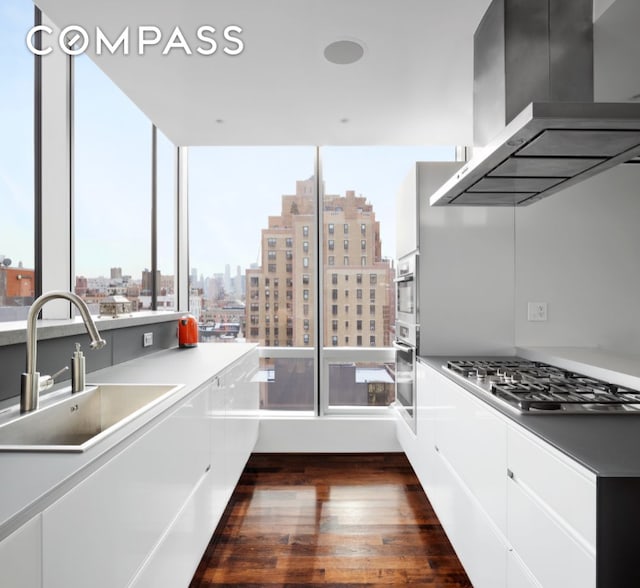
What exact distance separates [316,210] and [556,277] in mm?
1852

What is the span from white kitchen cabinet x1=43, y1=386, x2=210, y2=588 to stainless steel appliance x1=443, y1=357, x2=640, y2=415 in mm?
1065

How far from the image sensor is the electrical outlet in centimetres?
247

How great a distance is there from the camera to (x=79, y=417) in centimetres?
143

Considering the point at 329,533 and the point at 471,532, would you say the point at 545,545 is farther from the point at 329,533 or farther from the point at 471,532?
the point at 329,533

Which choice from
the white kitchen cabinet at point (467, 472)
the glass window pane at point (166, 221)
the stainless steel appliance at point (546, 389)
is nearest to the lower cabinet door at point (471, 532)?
the white kitchen cabinet at point (467, 472)

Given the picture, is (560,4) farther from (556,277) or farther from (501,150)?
(556,277)

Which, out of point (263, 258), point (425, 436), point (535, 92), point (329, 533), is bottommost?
point (329, 533)

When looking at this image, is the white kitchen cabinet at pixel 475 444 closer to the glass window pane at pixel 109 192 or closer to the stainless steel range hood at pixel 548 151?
the stainless steel range hood at pixel 548 151

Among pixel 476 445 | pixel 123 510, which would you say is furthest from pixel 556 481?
pixel 123 510

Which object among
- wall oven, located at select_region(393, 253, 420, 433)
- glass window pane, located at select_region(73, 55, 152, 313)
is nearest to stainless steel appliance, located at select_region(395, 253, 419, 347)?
wall oven, located at select_region(393, 253, 420, 433)

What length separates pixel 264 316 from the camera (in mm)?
3586

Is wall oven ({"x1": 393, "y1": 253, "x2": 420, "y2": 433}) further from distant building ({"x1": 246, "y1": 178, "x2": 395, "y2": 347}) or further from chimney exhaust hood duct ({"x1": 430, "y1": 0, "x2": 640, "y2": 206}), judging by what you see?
chimney exhaust hood duct ({"x1": 430, "y1": 0, "x2": 640, "y2": 206})

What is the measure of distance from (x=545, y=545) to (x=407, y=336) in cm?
178

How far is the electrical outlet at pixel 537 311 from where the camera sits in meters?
2.47
